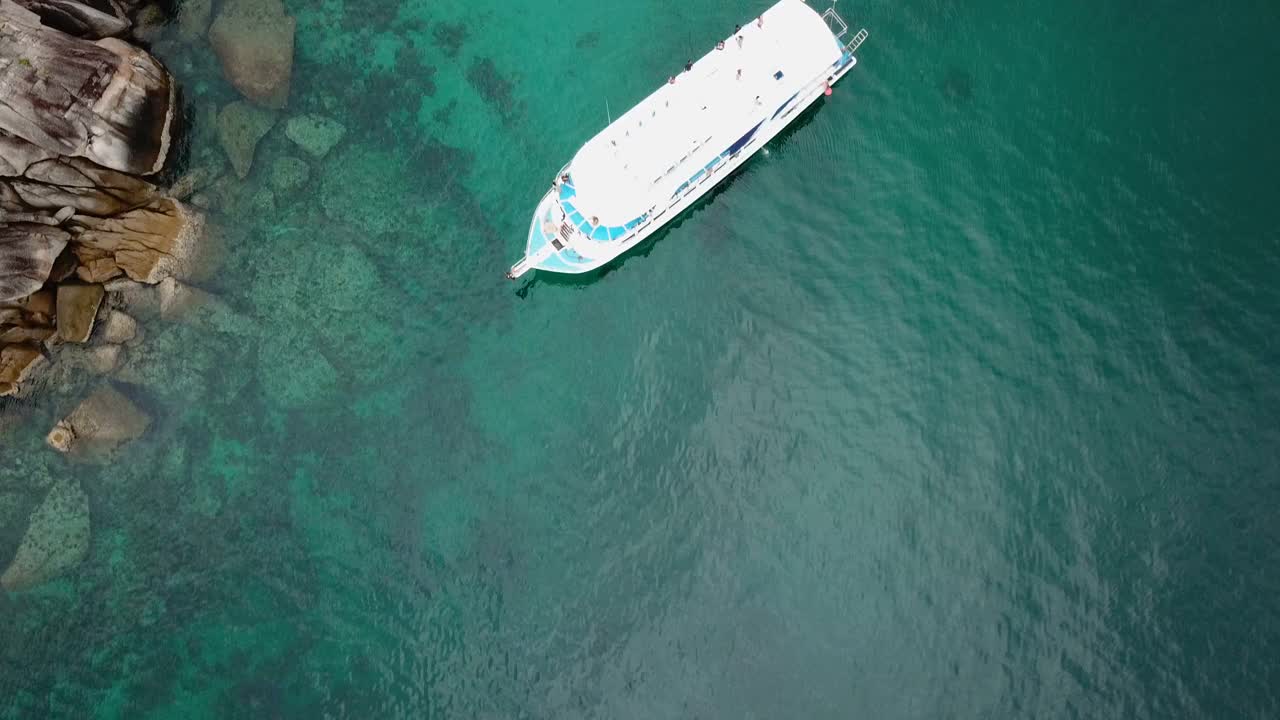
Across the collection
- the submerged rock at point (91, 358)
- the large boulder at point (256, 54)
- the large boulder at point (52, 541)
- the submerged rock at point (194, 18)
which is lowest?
the large boulder at point (52, 541)

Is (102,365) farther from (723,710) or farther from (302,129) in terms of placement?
(723,710)

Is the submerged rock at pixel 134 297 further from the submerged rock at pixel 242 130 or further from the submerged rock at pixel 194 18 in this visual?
the submerged rock at pixel 194 18

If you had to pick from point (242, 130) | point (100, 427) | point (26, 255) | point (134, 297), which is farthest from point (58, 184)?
point (100, 427)

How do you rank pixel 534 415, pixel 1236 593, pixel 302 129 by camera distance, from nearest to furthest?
pixel 1236 593, pixel 534 415, pixel 302 129

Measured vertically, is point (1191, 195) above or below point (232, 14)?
below

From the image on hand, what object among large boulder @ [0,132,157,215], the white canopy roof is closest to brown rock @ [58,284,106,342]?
large boulder @ [0,132,157,215]

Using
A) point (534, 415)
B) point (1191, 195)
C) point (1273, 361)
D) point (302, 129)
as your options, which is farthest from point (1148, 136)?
point (302, 129)

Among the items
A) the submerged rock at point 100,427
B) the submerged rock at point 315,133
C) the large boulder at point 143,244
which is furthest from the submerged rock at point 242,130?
the submerged rock at point 100,427
